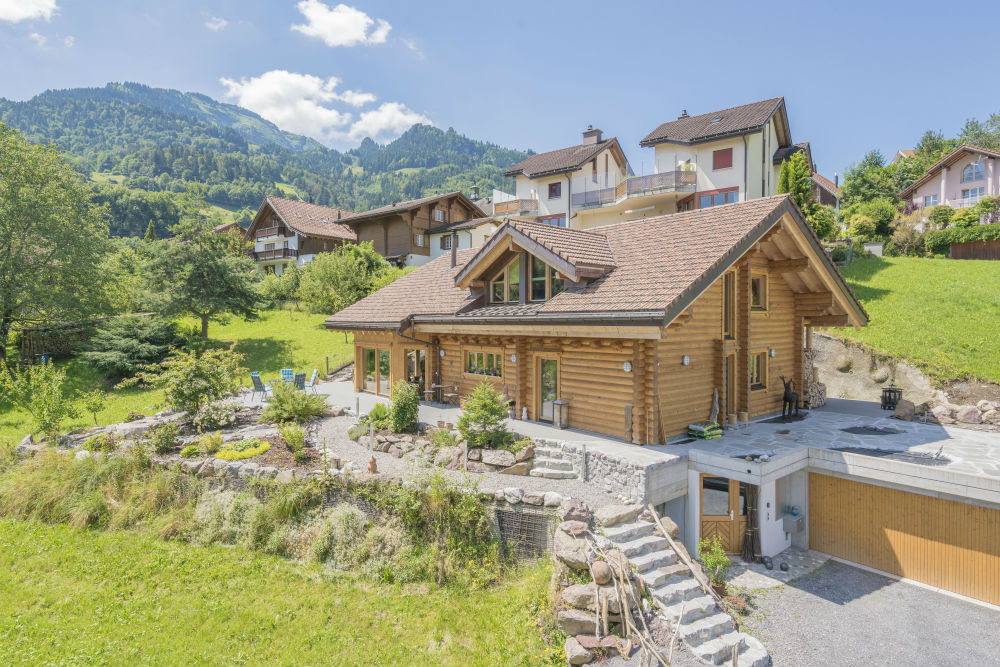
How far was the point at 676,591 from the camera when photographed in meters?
7.22

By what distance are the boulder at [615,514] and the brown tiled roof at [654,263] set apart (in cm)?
348

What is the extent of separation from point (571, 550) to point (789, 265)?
1006 centimetres

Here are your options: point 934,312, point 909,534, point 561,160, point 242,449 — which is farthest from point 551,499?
point 561,160

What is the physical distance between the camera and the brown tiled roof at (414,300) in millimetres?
15663

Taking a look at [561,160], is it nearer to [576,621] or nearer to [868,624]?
[868,624]

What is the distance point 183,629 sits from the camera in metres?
7.26

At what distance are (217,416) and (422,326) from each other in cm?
641

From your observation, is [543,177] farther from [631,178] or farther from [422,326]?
[422,326]

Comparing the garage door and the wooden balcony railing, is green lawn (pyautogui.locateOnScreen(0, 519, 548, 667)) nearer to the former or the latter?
the garage door

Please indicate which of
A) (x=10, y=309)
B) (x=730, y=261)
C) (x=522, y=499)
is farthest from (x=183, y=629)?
(x=10, y=309)

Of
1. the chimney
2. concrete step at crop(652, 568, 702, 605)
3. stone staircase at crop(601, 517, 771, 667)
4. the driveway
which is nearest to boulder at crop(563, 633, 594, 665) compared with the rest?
stone staircase at crop(601, 517, 771, 667)

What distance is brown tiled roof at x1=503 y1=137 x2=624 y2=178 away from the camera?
31234mm

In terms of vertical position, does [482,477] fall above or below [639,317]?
below

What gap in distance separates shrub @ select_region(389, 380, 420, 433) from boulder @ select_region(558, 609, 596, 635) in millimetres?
6676
